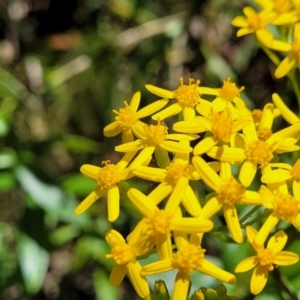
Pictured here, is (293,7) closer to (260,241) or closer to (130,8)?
(260,241)

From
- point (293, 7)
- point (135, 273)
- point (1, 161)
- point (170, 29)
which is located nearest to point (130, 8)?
point (170, 29)

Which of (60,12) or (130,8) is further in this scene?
(60,12)

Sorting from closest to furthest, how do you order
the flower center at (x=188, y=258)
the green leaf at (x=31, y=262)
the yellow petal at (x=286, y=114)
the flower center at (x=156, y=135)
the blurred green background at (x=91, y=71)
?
the flower center at (x=188, y=258)
the flower center at (x=156, y=135)
the yellow petal at (x=286, y=114)
the green leaf at (x=31, y=262)
the blurred green background at (x=91, y=71)

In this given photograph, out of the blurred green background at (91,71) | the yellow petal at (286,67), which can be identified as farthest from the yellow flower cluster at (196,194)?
the blurred green background at (91,71)

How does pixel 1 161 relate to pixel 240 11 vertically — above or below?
below

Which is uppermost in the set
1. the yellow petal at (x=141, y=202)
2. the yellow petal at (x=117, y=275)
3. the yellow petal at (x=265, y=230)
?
the yellow petal at (x=141, y=202)

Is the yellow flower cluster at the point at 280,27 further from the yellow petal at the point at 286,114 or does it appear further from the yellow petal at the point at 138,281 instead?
the yellow petal at the point at 138,281
